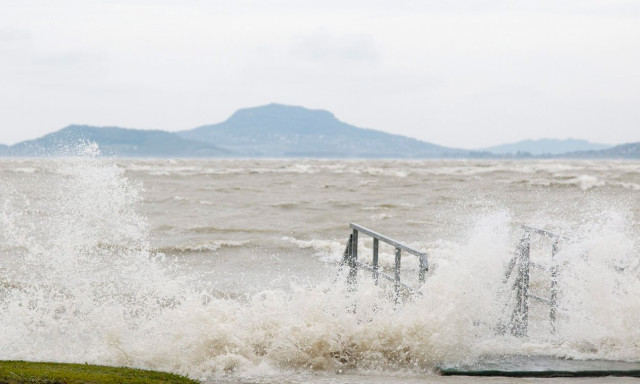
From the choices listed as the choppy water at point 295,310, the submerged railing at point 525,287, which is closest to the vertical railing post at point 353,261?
the choppy water at point 295,310

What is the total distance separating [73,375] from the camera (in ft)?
17.1

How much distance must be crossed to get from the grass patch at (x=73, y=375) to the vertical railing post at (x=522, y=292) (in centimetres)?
371

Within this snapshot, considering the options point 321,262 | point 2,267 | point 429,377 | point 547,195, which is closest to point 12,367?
point 429,377

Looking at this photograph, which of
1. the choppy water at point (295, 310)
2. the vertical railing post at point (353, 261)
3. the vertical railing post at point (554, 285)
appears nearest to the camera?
the choppy water at point (295, 310)

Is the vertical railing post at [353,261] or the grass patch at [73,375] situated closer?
the grass patch at [73,375]

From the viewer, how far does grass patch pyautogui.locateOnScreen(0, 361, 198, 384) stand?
16.5ft

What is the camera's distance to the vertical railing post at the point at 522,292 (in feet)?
25.1

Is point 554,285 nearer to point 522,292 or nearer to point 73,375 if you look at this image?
point 522,292

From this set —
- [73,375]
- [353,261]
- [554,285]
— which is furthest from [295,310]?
[554,285]

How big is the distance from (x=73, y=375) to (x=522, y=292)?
4.64 metres

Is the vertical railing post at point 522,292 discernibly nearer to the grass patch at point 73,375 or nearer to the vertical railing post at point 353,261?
the vertical railing post at point 353,261

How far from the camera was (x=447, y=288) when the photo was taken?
734 centimetres

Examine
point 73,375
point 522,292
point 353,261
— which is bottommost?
point 73,375

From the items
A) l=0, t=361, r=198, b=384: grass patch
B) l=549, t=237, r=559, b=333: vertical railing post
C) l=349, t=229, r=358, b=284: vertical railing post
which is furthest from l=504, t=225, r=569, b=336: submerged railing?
l=0, t=361, r=198, b=384: grass patch
